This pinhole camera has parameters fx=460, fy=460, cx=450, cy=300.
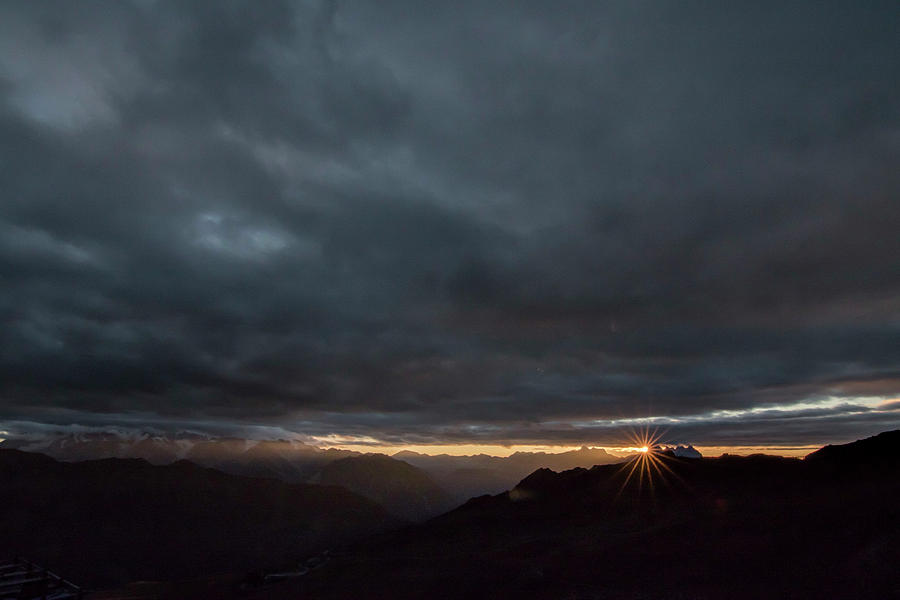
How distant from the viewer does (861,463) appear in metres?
59.8

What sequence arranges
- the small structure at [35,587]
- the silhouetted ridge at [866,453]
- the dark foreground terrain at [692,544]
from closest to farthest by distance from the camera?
the dark foreground terrain at [692,544] → the small structure at [35,587] → the silhouetted ridge at [866,453]

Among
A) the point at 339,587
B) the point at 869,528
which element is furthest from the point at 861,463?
the point at 339,587

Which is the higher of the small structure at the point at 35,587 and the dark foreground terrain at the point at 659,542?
the dark foreground terrain at the point at 659,542

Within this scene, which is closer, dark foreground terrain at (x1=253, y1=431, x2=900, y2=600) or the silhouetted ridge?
dark foreground terrain at (x1=253, y1=431, x2=900, y2=600)

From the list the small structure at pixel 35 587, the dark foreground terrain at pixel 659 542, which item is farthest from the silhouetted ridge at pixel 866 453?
the small structure at pixel 35 587

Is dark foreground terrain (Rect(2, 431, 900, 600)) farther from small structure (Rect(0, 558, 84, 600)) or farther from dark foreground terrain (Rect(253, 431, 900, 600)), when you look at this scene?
small structure (Rect(0, 558, 84, 600))

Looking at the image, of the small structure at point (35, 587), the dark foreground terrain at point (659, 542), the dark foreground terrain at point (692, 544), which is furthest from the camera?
the small structure at point (35, 587)

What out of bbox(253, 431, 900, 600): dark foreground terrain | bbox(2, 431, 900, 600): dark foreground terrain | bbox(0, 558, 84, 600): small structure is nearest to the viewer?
bbox(253, 431, 900, 600): dark foreground terrain

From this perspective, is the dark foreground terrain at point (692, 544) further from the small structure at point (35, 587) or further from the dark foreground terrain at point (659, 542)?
the small structure at point (35, 587)

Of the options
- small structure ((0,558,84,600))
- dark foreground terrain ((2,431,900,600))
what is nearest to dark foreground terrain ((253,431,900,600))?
dark foreground terrain ((2,431,900,600))

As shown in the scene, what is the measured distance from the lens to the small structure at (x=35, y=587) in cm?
4528

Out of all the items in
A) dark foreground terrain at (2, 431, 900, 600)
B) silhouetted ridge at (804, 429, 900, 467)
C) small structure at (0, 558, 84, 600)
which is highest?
silhouetted ridge at (804, 429, 900, 467)

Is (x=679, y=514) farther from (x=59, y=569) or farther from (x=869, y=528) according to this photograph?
(x=59, y=569)

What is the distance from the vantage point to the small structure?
45281 mm
